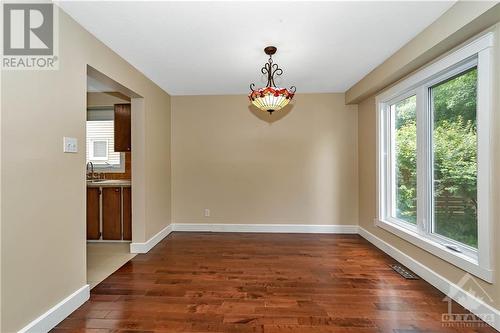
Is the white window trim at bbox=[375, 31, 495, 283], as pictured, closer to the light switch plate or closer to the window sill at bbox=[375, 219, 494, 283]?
the window sill at bbox=[375, 219, 494, 283]

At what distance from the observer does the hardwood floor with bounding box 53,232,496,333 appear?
1.94m

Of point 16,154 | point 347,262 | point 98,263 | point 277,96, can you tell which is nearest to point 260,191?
point 347,262

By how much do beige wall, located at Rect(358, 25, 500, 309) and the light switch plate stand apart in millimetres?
3480

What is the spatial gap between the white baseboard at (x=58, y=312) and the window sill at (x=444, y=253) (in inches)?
136

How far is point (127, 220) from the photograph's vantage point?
3906mm

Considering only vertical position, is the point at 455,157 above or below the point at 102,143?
below

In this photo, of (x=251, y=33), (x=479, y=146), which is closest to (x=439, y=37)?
(x=479, y=146)

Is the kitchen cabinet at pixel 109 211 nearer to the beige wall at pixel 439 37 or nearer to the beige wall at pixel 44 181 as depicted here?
the beige wall at pixel 44 181

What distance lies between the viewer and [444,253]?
92.4 inches

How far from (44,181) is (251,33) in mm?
2194

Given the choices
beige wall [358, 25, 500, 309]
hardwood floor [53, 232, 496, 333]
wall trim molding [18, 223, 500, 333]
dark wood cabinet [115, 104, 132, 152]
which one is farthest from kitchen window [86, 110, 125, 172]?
beige wall [358, 25, 500, 309]

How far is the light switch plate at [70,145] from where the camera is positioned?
80.6 inches

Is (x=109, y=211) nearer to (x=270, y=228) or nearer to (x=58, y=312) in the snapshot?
(x=58, y=312)

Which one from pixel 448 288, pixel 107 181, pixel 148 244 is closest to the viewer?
pixel 448 288
